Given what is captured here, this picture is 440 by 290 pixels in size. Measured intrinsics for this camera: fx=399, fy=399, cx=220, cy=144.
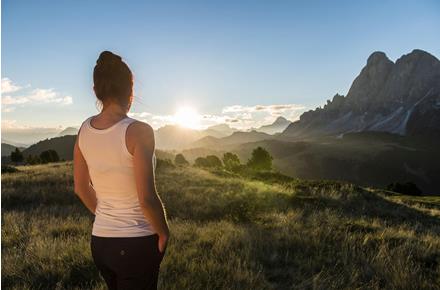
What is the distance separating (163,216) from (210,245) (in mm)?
5199

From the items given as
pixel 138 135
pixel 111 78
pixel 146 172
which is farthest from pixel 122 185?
pixel 111 78

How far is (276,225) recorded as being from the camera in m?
10.4

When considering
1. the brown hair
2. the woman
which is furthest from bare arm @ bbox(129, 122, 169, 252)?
the brown hair

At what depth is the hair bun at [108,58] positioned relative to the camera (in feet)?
10.3

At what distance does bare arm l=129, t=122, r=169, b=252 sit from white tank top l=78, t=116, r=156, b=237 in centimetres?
8

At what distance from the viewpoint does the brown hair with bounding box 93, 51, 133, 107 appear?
3.13m

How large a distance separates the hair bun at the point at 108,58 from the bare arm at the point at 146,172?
0.58m

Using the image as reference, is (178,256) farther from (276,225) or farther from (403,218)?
(403,218)

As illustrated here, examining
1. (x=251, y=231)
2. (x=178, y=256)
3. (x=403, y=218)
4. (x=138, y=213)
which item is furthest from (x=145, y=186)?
(x=403, y=218)

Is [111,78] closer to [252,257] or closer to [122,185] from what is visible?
[122,185]

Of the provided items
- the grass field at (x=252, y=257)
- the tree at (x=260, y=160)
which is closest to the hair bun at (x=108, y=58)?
the grass field at (x=252, y=257)

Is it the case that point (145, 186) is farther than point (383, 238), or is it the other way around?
point (383, 238)

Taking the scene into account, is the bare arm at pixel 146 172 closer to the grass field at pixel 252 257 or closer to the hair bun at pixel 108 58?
the hair bun at pixel 108 58

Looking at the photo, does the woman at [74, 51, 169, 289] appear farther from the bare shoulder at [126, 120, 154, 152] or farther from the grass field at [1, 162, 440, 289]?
the grass field at [1, 162, 440, 289]
